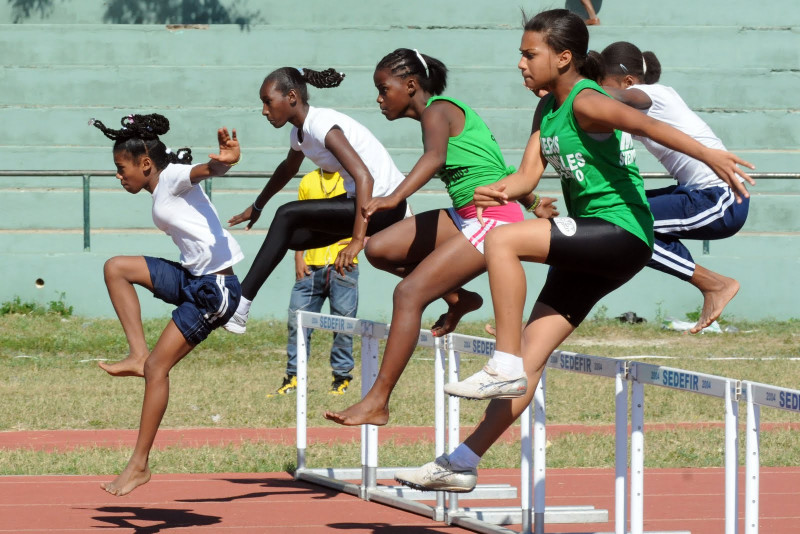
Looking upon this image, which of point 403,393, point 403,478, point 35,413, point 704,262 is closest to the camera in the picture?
point 403,478

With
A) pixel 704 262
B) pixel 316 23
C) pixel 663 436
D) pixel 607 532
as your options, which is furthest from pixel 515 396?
pixel 316 23

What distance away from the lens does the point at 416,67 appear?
22.2ft

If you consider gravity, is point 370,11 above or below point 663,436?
above

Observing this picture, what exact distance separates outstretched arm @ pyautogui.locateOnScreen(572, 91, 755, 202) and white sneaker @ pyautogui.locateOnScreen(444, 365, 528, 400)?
1.04 meters

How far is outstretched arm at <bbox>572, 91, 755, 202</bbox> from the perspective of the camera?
495 centimetres

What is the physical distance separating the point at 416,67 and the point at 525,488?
7.11 feet

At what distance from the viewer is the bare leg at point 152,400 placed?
22.0ft

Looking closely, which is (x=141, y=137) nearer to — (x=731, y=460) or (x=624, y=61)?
(x=624, y=61)

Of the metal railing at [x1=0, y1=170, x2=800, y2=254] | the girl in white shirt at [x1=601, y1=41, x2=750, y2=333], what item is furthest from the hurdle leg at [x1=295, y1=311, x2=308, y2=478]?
the metal railing at [x1=0, y1=170, x2=800, y2=254]

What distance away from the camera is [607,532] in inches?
276

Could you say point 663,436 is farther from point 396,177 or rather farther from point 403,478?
point 403,478

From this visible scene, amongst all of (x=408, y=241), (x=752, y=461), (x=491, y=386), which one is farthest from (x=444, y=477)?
(x=408, y=241)

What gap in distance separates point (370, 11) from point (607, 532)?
13.6 m

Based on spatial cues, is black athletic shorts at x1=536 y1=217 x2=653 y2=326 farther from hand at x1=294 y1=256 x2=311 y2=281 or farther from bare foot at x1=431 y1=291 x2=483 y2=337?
hand at x1=294 y1=256 x2=311 y2=281
